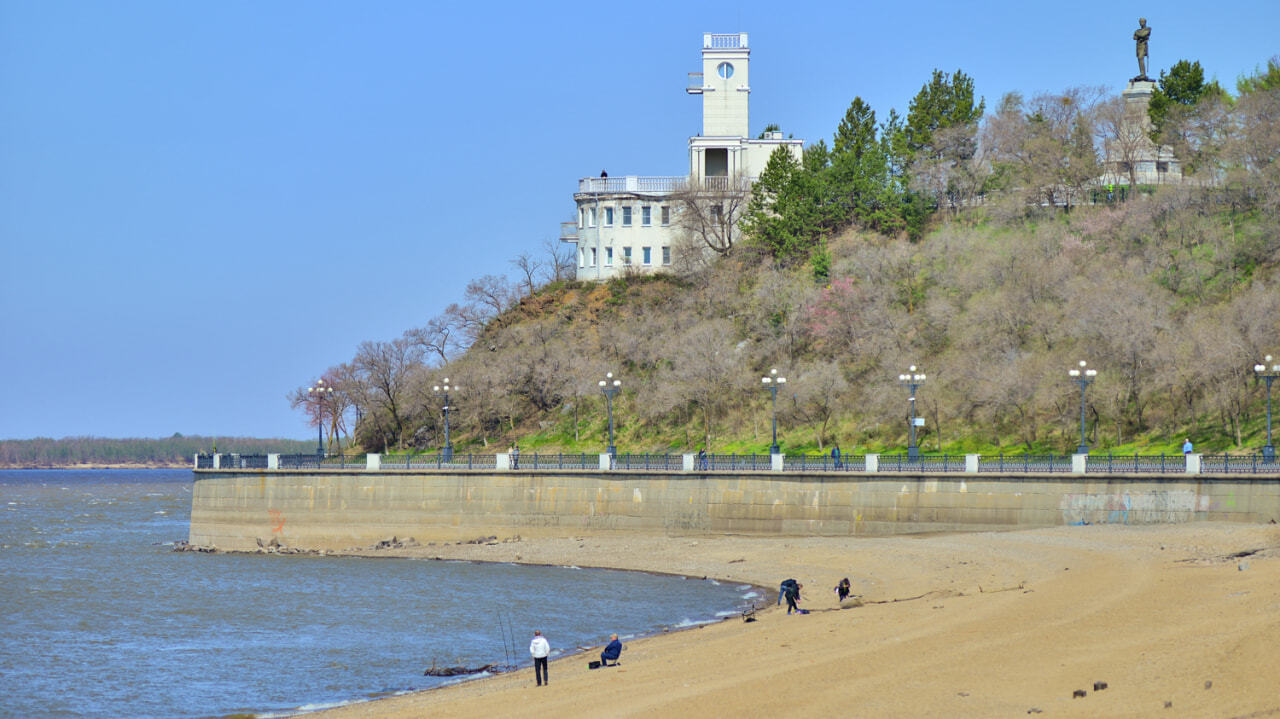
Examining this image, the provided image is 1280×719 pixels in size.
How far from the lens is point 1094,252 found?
7206 cm

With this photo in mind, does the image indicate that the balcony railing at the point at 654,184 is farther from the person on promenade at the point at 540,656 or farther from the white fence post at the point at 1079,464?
the person on promenade at the point at 540,656

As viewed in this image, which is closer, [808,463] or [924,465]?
[924,465]

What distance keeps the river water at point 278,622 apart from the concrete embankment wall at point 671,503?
267cm

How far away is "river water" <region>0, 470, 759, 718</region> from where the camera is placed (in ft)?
93.5

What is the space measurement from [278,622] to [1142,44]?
75.7 meters

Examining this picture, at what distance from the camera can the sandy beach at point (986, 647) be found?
61.2 ft

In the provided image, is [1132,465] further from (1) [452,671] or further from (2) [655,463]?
(1) [452,671]

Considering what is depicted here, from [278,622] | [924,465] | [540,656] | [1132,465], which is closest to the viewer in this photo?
[540,656]

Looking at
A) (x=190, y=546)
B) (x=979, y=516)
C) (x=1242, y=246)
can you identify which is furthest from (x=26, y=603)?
(x=1242, y=246)

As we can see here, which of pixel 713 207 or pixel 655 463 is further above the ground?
pixel 713 207

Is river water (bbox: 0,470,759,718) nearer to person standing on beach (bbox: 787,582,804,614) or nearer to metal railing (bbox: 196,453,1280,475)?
person standing on beach (bbox: 787,582,804,614)

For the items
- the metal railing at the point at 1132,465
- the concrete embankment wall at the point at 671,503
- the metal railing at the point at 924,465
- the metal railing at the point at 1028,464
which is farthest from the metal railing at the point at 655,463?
the metal railing at the point at 1132,465

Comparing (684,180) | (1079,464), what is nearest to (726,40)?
(684,180)

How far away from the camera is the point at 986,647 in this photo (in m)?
22.6
